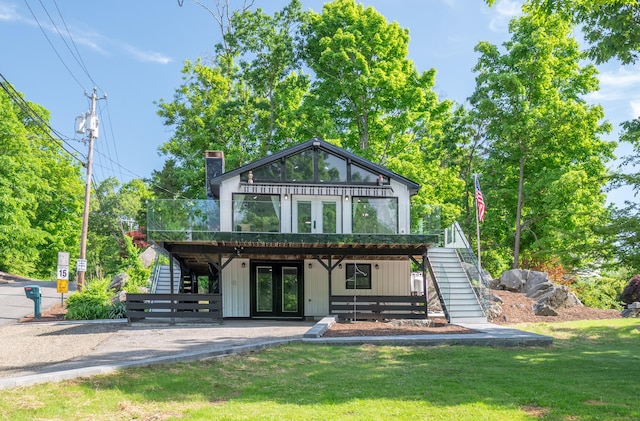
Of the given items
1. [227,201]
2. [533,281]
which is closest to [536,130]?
[533,281]

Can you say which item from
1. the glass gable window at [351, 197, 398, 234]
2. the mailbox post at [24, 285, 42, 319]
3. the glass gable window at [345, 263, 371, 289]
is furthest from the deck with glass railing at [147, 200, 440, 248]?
the mailbox post at [24, 285, 42, 319]

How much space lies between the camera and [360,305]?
18281mm

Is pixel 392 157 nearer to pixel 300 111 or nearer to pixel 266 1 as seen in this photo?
pixel 300 111

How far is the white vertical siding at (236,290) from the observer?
20.3 m

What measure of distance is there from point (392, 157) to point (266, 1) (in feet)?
43.5

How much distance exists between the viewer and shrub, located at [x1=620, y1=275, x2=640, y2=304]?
80.7 feet

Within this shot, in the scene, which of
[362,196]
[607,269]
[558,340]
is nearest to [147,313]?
[362,196]

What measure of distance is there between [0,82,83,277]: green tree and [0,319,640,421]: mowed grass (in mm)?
25774

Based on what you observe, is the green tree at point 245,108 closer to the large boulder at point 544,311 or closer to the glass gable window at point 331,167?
the glass gable window at point 331,167

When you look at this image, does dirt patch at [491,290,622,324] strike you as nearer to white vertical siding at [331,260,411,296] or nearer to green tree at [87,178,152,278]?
white vertical siding at [331,260,411,296]

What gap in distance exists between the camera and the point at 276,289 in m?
20.7

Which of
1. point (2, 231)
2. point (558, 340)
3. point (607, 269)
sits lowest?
point (558, 340)

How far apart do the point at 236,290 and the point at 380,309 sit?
5669mm

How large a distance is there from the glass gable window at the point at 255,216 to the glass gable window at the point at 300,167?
6.58 ft
